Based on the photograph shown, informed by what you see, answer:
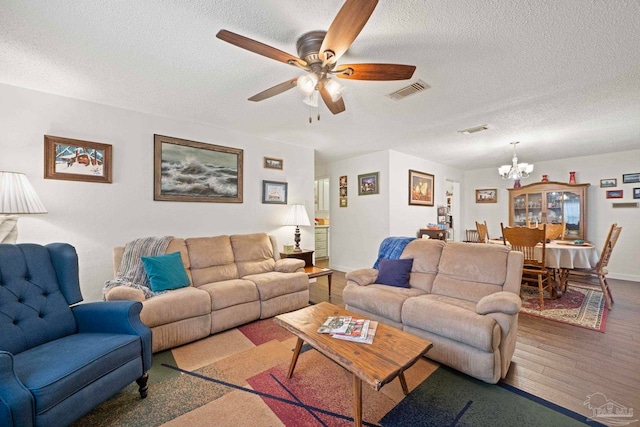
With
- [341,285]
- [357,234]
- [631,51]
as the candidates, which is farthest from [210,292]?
[631,51]

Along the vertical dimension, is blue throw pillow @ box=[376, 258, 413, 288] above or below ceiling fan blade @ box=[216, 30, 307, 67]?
below

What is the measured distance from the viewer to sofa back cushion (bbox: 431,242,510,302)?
92.7 inches

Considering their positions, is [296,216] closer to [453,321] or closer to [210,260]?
[210,260]

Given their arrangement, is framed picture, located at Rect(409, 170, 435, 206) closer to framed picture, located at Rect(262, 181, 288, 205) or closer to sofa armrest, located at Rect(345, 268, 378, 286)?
framed picture, located at Rect(262, 181, 288, 205)

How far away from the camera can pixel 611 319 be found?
2902 mm

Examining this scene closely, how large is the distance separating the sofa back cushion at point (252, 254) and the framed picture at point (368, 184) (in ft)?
7.57

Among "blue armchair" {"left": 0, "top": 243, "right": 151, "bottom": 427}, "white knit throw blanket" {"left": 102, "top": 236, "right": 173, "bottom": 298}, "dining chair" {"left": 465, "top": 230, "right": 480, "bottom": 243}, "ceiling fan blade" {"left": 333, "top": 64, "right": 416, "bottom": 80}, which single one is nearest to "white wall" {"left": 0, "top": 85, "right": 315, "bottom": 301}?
"white knit throw blanket" {"left": 102, "top": 236, "right": 173, "bottom": 298}

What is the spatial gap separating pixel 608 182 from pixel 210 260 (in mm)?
7078

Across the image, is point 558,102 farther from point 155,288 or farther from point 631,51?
point 155,288

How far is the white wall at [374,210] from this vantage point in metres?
4.89

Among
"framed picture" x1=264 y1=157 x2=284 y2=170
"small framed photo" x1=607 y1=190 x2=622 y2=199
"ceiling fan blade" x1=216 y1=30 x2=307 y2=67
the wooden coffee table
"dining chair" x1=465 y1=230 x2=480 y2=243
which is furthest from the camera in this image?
"dining chair" x1=465 y1=230 x2=480 y2=243

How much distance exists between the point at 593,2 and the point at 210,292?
3452mm

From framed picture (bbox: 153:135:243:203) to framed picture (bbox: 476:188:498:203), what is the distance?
598 centimetres

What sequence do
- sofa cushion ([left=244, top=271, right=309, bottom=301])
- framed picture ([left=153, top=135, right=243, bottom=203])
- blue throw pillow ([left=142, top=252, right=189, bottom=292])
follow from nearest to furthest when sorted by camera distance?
blue throw pillow ([left=142, top=252, right=189, bottom=292])
sofa cushion ([left=244, top=271, right=309, bottom=301])
framed picture ([left=153, top=135, right=243, bottom=203])
